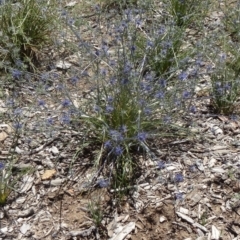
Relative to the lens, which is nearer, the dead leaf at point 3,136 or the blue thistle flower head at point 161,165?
the blue thistle flower head at point 161,165

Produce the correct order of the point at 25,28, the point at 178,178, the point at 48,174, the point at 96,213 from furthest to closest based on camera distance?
the point at 25,28 → the point at 48,174 → the point at 178,178 → the point at 96,213

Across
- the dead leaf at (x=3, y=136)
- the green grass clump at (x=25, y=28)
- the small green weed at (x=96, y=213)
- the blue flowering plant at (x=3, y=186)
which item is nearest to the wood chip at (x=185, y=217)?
the small green weed at (x=96, y=213)

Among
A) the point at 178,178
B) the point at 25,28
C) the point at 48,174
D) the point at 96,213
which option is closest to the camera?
the point at 96,213

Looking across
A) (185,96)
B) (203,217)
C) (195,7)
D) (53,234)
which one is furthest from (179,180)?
(195,7)

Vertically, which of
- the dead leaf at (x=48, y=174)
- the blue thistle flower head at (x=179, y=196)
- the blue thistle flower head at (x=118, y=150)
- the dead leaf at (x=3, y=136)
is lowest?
the blue thistle flower head at (x=179, y=196)

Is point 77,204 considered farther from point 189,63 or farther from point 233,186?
point 189,63

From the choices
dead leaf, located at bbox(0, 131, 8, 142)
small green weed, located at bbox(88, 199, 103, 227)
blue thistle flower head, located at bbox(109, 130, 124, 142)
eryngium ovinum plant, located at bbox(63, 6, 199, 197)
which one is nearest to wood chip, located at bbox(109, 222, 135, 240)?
small green weed, located at bbox(88, 199, 103, 227)

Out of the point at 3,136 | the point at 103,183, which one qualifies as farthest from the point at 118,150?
Answer: the point at 3,136

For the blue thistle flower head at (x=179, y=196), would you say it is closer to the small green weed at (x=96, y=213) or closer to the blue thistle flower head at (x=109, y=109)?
the small green weed at (x=96, y=213)

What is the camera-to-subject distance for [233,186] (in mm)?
3023

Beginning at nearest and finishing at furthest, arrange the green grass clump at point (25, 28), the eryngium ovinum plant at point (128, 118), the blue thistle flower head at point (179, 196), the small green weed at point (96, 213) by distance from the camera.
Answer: the small green weed at point (96, 213) < the blue thistle flower head at point (179, 196) < the eryngium ovinum plant at point (128, 118) < the green grass clump at point (25, 28)

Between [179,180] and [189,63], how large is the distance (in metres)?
1.26

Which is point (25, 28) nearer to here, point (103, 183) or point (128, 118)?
point (128, 118)

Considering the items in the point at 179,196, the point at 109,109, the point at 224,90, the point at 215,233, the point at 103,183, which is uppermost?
the point at 109,109
